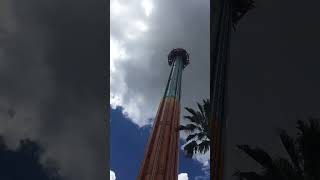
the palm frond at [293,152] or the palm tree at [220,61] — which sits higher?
the palm tree at [220,61]

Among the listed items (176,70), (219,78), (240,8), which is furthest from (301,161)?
(176,70)

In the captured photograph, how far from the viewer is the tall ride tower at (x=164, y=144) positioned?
73.6 metres

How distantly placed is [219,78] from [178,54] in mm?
74225

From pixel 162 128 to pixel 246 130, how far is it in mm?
45717

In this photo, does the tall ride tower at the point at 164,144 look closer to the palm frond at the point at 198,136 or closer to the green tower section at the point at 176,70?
the green tower section at the point at 176,70

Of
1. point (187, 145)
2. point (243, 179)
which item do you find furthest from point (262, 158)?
point (187, 145)

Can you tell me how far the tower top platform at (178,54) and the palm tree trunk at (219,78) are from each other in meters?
69.8

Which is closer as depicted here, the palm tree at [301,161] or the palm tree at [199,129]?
the palm tree at [301,161]

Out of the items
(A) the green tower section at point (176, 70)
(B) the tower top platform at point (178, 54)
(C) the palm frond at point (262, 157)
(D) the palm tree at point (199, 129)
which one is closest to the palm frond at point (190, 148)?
(D) the palm tree at point (199, 129)

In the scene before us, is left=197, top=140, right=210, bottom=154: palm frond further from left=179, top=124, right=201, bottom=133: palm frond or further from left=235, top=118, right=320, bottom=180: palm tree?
left=235, top=118, right=320, bottom=180: palm tree

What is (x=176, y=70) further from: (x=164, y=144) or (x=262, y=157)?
(x=262, y=157)

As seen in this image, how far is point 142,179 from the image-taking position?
72.2 metres

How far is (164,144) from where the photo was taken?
7875 centimetres

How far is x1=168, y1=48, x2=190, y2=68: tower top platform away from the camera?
374 feet
